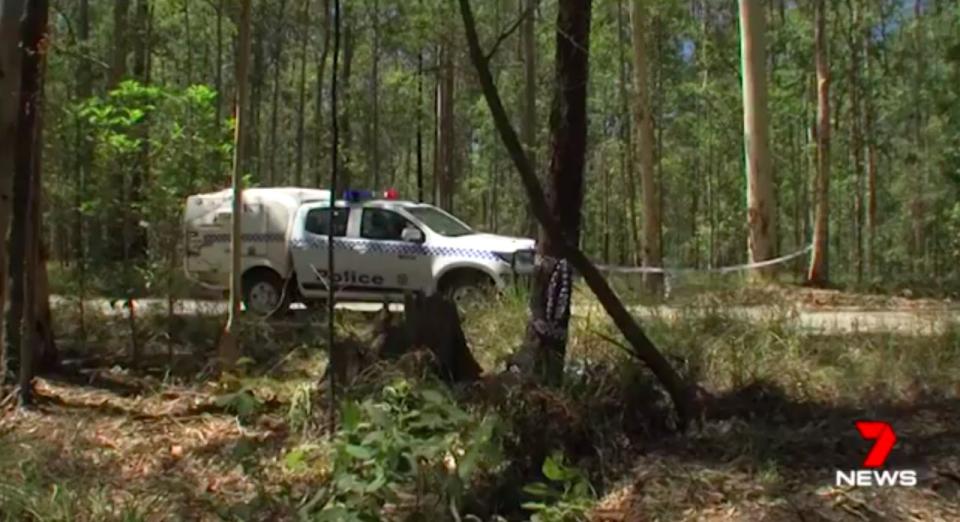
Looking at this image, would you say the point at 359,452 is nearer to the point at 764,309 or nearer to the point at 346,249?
the point at 764,309

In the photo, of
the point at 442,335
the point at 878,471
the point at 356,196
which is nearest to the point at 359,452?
the point at 442,335

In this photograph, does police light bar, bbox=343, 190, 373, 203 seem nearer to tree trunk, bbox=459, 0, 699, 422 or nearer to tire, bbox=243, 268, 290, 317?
tire, bbox=243, 268, 290, 317

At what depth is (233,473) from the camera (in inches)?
228

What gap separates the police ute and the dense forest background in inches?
83.0

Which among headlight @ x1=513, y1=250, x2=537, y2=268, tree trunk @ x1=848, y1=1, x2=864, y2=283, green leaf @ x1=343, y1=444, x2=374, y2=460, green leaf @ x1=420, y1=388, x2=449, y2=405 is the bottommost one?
green leaf @ x1=343, y1=444, x2=374, y2=460

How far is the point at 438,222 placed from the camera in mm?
14000

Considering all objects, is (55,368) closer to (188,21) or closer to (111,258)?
(111,258)

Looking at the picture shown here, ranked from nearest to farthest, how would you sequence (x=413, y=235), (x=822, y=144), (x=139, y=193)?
(x=139, y=193) < (x=413, y=235) < (x=822, y=144)

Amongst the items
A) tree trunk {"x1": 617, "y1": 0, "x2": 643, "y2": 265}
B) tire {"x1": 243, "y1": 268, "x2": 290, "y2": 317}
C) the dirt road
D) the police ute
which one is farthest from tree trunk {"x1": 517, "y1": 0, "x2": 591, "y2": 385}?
tree trunk {"x1": 617, "y1": 0, "x2": 643, "y2": 265}

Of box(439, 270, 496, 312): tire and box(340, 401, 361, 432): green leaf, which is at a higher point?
box(439, 270, 496, 312): tire

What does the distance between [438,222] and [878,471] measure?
971 cm

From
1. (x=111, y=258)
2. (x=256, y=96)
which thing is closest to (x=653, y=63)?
(x=256, y=96)

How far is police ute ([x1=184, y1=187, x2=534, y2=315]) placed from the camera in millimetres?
13141

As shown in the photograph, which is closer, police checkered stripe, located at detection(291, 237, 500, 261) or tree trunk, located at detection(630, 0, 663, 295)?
police checkered stripe, located at detection(291, 237, 500, 261)
